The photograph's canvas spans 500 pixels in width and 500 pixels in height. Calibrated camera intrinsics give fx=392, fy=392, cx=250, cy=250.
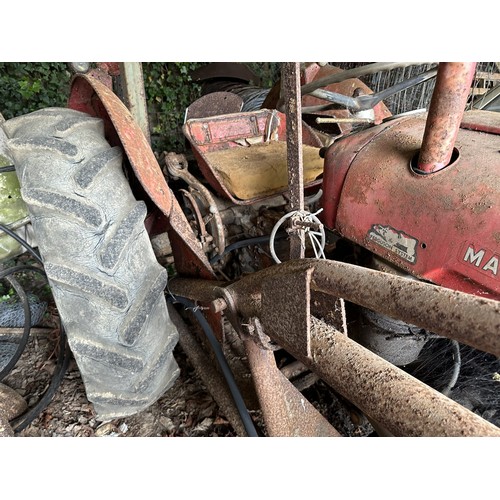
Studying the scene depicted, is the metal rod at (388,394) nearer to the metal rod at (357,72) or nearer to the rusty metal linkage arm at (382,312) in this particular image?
the rusty metal linkage arm at (382,312)

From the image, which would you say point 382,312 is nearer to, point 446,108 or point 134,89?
point 446,108

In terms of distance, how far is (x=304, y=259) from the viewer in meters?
0.87

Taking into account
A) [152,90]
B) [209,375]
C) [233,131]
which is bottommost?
[209,375]

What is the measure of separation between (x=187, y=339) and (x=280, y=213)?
660 mm

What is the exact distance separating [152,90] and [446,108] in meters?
4.15

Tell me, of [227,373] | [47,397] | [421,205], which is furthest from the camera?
[47,397]

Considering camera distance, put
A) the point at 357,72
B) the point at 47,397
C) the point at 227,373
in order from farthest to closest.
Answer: the point at 47,397
the point at 227,373
the point at 357,72

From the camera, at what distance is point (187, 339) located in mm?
1658

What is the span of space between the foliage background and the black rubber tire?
7.92 ft

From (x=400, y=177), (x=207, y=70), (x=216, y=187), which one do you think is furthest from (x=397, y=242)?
(x=207, y=70)

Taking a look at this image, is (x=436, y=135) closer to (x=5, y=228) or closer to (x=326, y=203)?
(x=326, y=203)

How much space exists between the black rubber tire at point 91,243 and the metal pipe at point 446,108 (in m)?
0.77

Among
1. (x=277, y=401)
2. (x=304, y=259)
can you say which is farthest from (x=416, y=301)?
(x=277, y=401)

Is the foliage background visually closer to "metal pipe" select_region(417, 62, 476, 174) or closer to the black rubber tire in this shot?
the black rubber tire
